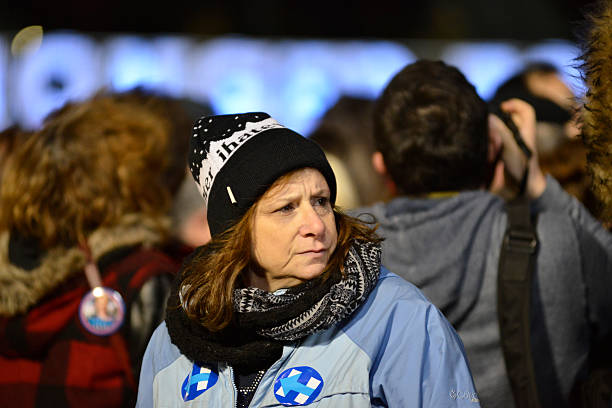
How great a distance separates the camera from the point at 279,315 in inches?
74.4

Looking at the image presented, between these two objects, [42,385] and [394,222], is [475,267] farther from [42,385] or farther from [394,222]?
[42,385]

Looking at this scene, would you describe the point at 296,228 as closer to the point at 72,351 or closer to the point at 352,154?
the point at 72,351

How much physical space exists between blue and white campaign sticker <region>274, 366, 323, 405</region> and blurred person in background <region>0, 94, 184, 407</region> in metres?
0.92

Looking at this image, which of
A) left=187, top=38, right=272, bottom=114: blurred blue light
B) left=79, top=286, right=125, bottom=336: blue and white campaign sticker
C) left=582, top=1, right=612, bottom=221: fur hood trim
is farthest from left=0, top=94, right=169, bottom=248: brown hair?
left=187, top=38, right=272, bottom=114: blurred blue light

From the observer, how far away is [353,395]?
5.94 feet

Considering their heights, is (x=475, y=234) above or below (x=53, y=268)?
above

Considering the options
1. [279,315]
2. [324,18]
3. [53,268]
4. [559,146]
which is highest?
[324,18]

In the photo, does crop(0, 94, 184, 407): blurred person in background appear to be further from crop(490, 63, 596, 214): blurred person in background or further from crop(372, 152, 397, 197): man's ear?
crop(490, 63, 596, 214): blurred person in background

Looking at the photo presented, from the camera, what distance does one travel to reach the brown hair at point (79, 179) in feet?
9.41

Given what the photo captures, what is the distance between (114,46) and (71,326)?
6874mm

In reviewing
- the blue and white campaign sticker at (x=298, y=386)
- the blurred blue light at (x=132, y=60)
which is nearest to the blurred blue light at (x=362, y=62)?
the blurred blue light at (x=132, y=60)

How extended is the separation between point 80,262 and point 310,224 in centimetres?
124

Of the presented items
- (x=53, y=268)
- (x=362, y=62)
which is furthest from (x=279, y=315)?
(x=362, y=62)

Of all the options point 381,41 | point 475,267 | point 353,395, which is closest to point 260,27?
point 381,41
